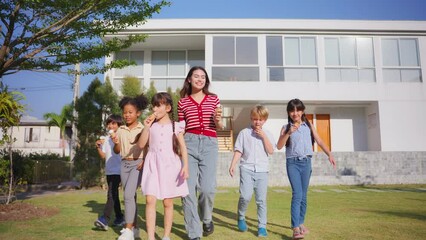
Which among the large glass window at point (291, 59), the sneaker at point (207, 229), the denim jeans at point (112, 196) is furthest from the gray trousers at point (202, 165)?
the large glass window at point (291, 59)

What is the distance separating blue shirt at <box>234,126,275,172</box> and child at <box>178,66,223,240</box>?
705 mm

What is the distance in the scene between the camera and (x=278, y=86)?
15.9 meters

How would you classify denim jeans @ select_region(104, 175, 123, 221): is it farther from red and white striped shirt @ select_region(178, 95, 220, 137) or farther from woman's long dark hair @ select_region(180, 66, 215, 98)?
woman's long dark hair @ select_region(180, 66, 215, 98)

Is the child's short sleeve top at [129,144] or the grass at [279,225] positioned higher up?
the child's short sleeve top at [129,144]

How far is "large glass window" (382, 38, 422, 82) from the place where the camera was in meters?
16.5

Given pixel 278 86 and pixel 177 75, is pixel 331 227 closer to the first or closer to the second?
pixel 278 86

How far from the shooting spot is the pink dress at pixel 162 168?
3271 mm

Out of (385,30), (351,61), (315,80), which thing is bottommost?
(315,80)

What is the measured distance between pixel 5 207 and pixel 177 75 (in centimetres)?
1353

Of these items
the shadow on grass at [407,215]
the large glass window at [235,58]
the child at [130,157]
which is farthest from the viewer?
the large glass window at [235,58]

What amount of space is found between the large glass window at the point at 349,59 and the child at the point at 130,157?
1417 cm

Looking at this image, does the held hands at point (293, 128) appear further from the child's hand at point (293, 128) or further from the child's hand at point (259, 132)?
the child's hand at point (259, 132)

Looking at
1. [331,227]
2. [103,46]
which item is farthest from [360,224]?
[103,46]

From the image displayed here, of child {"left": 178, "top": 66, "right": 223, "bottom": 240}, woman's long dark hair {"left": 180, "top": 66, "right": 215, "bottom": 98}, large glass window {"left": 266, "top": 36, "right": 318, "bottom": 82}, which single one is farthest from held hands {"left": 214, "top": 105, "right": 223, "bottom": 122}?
large glass window {"left": 266, "top": 36, "right": 318, "bottom": 82}
